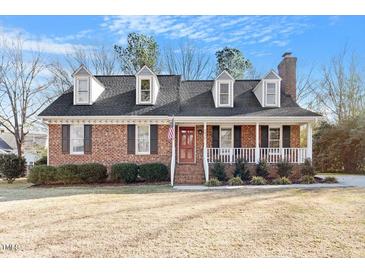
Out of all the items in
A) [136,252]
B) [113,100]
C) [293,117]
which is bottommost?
[136,252]

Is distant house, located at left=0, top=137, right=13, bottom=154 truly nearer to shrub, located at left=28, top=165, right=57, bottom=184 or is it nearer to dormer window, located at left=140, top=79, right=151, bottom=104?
shrub, located at left=28, top=165, right=57, bottom=184

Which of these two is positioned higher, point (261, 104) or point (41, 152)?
point (261, 104)

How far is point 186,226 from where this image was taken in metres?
5.60

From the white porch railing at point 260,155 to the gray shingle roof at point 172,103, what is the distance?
5.51 feet

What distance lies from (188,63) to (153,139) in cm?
1086

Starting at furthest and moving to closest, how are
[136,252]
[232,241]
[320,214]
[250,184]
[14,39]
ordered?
[14,39]
[250,184]
[320,214]
[232,241]
[136,252]

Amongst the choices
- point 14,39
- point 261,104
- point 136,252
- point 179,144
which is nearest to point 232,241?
point 136,252

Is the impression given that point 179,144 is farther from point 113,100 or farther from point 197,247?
point 197,247

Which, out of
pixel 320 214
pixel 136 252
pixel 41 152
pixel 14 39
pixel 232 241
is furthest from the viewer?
pixel 41 152

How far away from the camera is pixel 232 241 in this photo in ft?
15.9

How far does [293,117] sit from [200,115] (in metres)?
4.21

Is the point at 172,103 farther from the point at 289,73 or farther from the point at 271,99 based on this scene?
the point at 289,73

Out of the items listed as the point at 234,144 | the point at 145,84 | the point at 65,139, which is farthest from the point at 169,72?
the point at 65,139

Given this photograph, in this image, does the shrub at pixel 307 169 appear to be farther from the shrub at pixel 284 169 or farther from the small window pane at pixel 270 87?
the small window pane at pixel 270 87
